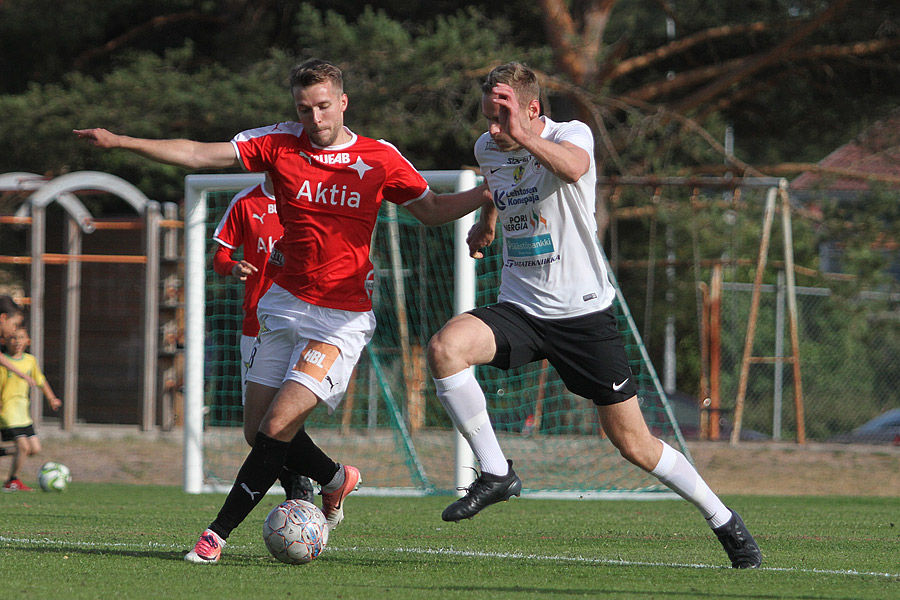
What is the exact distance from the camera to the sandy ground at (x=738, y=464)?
1306 cm

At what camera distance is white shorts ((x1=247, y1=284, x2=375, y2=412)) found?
16.9ft

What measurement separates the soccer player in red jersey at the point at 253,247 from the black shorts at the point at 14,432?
15.1ft

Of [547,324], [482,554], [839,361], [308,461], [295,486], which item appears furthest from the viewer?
[839,361]

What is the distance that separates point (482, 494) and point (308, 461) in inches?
49.7

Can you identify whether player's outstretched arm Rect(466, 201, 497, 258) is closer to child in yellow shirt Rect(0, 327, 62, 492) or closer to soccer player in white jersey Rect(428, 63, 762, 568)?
soccer player in white jersey Rect(428, 63, 762, 568)

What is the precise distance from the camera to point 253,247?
7191 mm

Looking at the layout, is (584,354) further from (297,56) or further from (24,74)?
(24,74)

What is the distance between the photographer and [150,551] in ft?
18.3

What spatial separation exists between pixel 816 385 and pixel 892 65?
491cm

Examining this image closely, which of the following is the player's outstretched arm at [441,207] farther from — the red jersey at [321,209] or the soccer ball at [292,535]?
the soccer ball at [292,535]

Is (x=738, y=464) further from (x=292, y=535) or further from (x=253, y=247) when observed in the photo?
(x=292, y=535)

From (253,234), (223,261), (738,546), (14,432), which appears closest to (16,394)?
(14,432)

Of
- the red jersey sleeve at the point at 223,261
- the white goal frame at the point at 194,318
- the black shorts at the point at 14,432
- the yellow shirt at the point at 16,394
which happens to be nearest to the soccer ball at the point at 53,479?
the black shorts at the point at 14,432

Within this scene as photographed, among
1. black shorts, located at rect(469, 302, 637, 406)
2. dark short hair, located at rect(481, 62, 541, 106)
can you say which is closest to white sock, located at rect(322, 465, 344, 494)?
black shorts, located at rect(469, 302, 637, 406)
